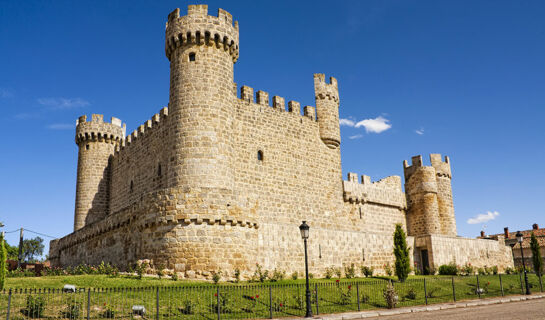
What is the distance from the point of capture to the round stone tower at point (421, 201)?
3725 centimetres

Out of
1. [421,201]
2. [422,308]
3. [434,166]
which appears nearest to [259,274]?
[422,308]

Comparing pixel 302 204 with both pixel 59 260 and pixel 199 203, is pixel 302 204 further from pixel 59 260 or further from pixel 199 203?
pixel 59 260

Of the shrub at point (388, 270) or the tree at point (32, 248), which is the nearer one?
the shrub at point (388, 270)

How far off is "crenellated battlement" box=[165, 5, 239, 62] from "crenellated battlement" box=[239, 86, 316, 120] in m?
3.41

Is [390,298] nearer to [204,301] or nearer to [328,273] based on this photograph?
[328,273]

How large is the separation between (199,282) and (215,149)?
7.96 meters

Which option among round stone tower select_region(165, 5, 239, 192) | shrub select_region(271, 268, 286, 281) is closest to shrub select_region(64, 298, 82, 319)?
shrub select_region(271, 268, 286, 281)

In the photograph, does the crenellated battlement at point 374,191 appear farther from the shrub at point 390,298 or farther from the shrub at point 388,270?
the shrub at point 390,298

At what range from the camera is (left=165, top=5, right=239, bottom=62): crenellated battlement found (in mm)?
24797

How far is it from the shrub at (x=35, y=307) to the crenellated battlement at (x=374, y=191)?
74.5 ft

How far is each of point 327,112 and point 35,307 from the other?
76.4 ft

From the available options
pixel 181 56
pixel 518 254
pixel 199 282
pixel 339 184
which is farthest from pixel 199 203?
pixel 518 254

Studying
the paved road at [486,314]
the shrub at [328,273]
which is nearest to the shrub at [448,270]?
the shrub at [328,273]

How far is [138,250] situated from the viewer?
20531 mm
